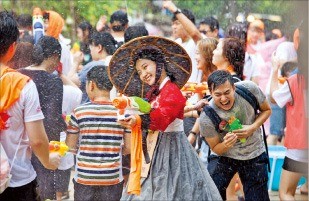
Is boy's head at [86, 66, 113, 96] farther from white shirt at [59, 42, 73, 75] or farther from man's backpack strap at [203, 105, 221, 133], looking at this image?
white shirt at [59, 42, 73, 75]

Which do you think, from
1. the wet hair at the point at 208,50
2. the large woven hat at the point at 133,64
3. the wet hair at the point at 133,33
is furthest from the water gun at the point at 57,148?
the wet hair at the point at 133,33

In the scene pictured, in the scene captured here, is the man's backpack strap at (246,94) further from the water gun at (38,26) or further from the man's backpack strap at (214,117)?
the water gun at (38,26)

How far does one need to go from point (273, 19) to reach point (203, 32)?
4.16 metres

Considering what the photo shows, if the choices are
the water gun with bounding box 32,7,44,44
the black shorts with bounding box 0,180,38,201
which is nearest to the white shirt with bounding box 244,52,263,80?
the water gun with bounding box 32,7,44,44

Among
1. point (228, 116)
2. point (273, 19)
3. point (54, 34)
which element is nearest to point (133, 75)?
point (228, 116)

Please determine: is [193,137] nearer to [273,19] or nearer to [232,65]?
[232,65]

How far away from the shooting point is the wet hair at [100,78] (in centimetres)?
599

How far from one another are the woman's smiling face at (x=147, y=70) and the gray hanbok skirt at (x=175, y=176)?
1.32ft

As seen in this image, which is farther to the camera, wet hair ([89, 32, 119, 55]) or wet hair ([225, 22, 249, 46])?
wet hair ([89, 32, 119, 55])

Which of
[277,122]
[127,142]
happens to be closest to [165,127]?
[127,142]

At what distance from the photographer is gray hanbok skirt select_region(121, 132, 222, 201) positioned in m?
5.28

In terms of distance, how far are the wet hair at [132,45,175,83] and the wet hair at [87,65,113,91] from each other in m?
0.49

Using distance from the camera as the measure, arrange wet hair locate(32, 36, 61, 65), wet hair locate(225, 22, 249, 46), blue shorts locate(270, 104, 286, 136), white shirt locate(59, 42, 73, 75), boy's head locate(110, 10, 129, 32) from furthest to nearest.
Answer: blue shorts locate(270, 104, 286, 136), boy's head locate(110, 10, 129, 32), white shirt locate(59, 42, 73, 75), wet hair locate(225, 22, 249, 46), wet hair locate(32, 36, 61, 65)

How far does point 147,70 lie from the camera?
5.46 m
